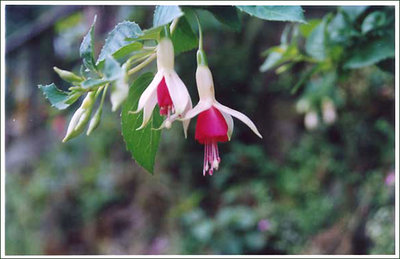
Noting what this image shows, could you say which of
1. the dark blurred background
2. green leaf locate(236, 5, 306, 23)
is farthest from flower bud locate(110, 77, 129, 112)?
the dark blurred background

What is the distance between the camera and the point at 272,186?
5.72 ft

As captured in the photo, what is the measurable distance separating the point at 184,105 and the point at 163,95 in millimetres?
17

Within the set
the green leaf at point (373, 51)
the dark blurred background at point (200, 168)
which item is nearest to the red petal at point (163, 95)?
the green leaf at point (373, 51)

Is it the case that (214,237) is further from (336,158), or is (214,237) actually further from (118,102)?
(118,102)

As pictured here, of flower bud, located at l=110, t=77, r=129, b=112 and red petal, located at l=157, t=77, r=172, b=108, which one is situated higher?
flower bud, located at l=110, t=77, r=129, b=112

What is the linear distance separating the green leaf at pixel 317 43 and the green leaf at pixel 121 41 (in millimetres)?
331

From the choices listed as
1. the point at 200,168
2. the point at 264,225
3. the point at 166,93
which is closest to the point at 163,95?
the point at 166,93

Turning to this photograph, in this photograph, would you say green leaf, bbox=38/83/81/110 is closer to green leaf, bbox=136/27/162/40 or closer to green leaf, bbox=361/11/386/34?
green leaf, bbox=136/27/162/40

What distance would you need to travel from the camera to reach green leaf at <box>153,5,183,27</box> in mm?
224

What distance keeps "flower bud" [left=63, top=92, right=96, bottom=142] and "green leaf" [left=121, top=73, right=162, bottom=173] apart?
0.03 meters

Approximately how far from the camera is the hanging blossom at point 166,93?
0.23m

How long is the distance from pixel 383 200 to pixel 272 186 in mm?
461

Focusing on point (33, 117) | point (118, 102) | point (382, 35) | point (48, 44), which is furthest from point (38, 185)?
point (118, 102)

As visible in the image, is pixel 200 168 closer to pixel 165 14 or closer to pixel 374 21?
pixel 374 21
